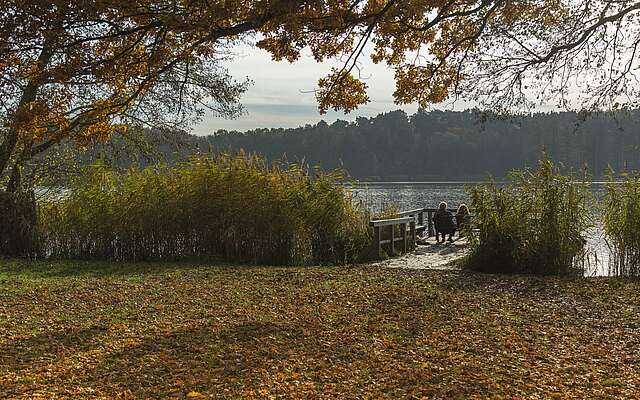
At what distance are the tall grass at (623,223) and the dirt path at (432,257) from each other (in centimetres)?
248

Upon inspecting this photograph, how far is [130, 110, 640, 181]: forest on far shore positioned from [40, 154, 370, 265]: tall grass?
40567mm

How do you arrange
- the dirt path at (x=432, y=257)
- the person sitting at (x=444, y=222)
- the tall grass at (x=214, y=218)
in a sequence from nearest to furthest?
1. the dirt path at (x=432, y=257)
2. the tall grass at (x=214, y=218)
3. the person sitting at (x=444, y=222)

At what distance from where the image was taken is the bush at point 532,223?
9562 millimetres

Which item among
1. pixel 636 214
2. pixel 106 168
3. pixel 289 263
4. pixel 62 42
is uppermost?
pixel 62 42

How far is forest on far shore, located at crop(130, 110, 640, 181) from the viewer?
5544 centimetres

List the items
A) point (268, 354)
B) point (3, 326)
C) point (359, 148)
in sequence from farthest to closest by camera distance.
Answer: point (359, 148), point (3, 326), point (268, 354)

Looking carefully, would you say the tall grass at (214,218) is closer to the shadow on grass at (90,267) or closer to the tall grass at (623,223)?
the shadow on grass at (90,267)

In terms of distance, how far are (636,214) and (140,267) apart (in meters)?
7.61

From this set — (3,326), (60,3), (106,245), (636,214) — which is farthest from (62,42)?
(636,214)

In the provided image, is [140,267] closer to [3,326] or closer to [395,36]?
[3,326]

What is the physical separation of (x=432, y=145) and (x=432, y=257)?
59967 mm

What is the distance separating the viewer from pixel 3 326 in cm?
611

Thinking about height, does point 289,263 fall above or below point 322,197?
below

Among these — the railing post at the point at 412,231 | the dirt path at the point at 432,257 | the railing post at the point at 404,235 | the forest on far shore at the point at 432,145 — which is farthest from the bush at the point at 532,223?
the forest on far shore at the point at 432,145
